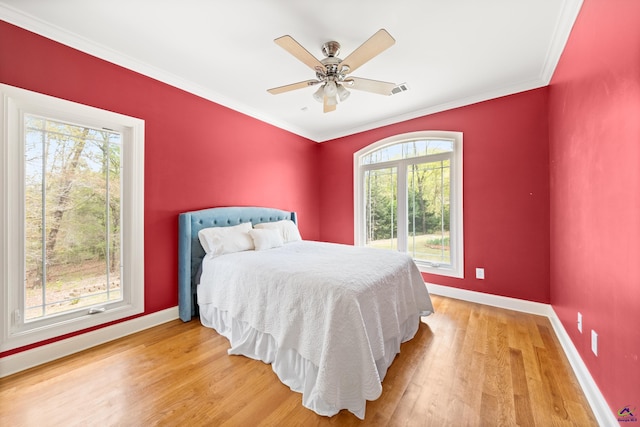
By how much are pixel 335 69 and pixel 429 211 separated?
2.42 metres

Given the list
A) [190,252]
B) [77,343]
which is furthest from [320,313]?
[77,343]

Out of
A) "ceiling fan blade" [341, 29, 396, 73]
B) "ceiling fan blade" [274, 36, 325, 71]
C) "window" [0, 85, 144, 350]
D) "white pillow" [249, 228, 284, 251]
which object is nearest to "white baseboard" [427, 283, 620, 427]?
"white pillow" [249, 228, 284, 251]

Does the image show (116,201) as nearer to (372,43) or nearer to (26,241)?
(26,241)

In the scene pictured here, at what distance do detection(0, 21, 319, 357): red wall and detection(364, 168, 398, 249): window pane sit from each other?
158 cm

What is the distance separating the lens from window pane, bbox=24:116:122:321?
1902 millimetres

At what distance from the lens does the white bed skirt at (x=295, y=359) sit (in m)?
1.39

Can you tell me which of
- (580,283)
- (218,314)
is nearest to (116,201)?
(218,314)

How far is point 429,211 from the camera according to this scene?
11.7 feet

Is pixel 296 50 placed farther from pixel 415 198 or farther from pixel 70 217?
pixel 415 198

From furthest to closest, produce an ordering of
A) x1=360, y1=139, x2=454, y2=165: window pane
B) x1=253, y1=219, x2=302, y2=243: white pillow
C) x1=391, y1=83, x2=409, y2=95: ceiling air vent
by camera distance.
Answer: x1=360, y1=139, x2=454, y2=165: window pane → x1=253, y1=219, x2=302, y2=243: white pillow → x1=391, y1=83, x2=409, y2=95: ceiling air vent

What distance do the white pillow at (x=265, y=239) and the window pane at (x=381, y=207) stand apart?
183cm

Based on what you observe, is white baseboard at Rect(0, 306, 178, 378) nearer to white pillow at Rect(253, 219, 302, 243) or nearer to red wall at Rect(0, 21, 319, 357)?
red wall at Rect(0, 21, 319, 357)

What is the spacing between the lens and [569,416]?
4.52ft

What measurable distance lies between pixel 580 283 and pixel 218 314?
301 cm
